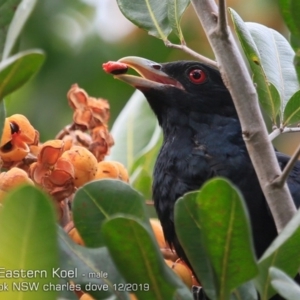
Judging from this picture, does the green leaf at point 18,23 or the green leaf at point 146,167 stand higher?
the green leaf at point 18,23

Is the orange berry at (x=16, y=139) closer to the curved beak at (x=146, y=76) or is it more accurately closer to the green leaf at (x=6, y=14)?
the green leaf at (x=6, y=14)

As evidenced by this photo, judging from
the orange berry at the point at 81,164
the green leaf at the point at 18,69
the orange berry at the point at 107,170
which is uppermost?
the green leaf at the point at 18,69

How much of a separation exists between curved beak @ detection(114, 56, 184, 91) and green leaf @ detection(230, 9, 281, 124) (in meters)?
0.72

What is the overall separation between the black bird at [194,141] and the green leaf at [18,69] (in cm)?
128

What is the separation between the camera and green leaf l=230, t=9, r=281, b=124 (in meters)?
2.03

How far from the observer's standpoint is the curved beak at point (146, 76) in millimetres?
2817

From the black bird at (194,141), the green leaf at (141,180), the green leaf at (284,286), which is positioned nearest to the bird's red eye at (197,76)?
the black bird at (194,141)

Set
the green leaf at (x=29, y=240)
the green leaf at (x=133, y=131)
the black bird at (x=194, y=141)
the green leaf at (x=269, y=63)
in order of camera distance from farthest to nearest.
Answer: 1. the green leaf at (x=133, y=131)
2. the black bird at (x=194, y=141)
3. the green leaf at (x=269, y=63)
4. the green leaf at (x=29, y=240)

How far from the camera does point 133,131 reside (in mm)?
3174

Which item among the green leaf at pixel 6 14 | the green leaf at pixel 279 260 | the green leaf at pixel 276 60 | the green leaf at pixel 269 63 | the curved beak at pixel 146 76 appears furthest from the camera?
the curved beak at pixel 146 76

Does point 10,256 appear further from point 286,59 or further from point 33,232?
A: point 286,59

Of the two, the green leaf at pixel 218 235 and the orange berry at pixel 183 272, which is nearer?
the green leaf at pixel 218 235

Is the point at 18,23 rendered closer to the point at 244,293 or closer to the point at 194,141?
the point at 244,293

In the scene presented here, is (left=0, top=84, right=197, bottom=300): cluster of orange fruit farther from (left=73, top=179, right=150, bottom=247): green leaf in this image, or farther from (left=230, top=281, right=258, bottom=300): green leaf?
(left=230, top=281, right=258, bottom=300): green leaf
